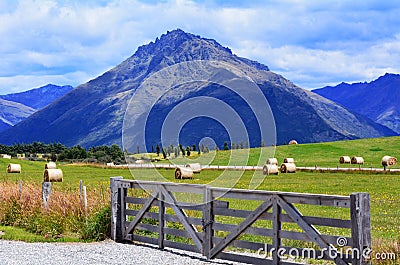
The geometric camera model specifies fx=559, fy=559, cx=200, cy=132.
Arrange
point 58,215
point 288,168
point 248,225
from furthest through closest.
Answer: point 288,168, point 58,215, point 248,225

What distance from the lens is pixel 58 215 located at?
17344mm

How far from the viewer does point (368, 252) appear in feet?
33.4

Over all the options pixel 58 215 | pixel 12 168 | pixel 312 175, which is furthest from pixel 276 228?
pixel 12 168

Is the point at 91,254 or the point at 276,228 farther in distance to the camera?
the point at 91,254

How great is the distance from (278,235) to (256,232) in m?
0.62

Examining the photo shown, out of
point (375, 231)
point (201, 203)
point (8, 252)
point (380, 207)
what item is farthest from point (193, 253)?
point (380, 207)

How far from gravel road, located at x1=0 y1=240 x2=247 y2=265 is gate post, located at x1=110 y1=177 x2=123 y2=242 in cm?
27

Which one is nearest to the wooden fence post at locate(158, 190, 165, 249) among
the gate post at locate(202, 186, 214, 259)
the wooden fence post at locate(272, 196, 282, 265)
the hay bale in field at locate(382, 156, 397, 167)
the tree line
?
the gate post at locate(202, 186, 214, 259)

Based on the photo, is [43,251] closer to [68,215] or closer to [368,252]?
[68,215]

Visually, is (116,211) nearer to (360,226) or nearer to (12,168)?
(360,226)

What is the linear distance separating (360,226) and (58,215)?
10.3 m

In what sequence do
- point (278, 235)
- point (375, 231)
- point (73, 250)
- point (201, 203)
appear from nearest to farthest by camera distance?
point (278, 235)
point (201, 203)
point (73, 250)
point (375, 231)

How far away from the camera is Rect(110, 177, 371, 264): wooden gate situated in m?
10.4

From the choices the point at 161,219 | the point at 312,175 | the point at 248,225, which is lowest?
the point at 312,175
